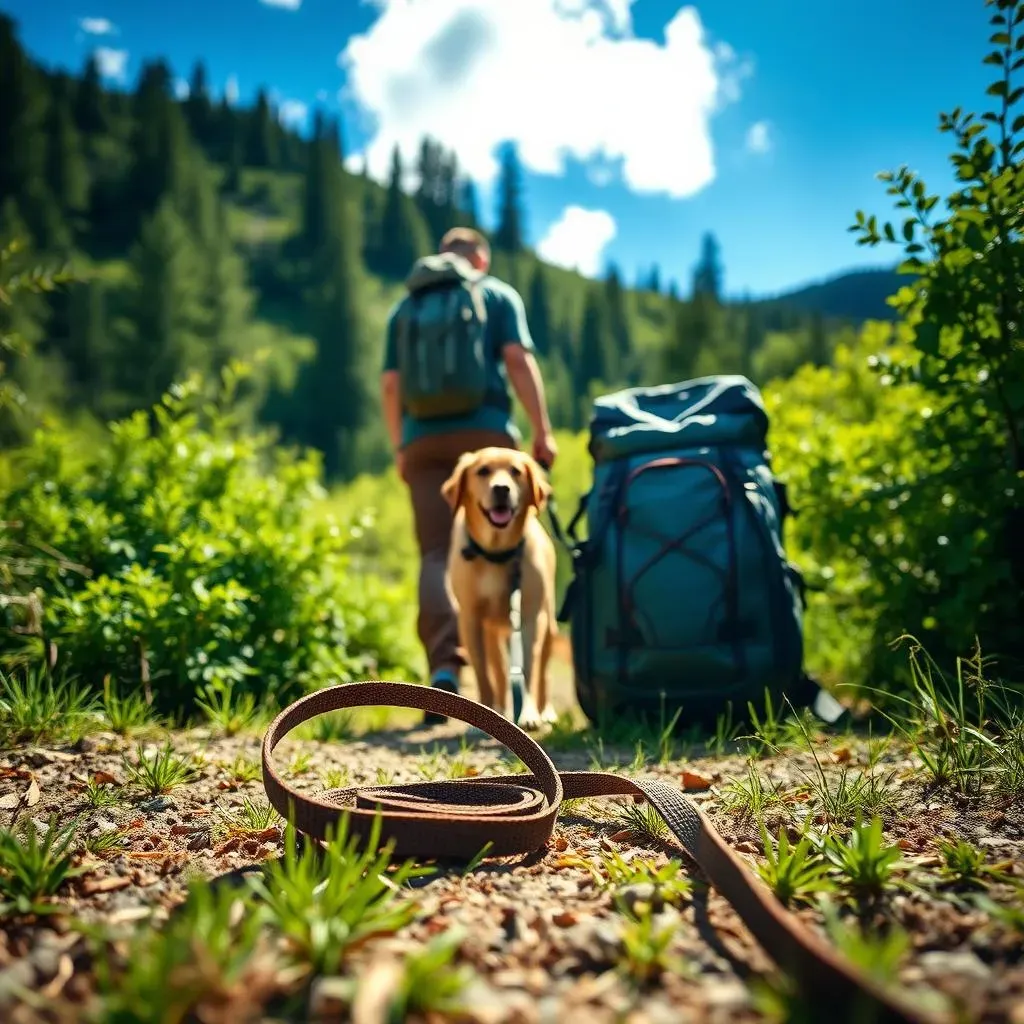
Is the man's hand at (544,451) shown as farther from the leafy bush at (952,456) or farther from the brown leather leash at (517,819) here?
the brown leather leash at (517,819)

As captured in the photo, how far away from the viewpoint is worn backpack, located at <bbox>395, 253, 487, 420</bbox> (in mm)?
4238

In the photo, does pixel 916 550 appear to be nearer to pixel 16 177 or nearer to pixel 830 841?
pixel 830 841

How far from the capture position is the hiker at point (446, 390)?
13.9 ft

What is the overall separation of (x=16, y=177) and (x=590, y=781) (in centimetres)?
6404

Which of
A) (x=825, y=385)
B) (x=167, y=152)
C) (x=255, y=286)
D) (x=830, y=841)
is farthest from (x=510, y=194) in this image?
(x=830, y=841)

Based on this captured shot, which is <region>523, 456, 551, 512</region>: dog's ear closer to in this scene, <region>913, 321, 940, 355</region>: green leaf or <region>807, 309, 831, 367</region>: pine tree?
<region>913, 321, 940, 355</region>: green leaf

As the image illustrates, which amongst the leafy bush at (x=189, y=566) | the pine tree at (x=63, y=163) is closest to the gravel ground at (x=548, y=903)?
the leafy bush at (x=189, y=566)

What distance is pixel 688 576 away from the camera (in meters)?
3.34

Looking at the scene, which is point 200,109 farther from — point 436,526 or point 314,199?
point 436,526

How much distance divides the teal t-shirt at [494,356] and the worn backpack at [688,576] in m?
0.91

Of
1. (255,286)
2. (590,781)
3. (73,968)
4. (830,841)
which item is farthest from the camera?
(255,286)

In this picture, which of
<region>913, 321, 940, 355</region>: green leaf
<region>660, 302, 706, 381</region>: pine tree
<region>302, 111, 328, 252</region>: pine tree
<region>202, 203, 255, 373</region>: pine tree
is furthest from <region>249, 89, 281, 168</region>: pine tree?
<region>913, 321, 940, 355</region>: green leaf

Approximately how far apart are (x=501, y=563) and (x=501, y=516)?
0.28m

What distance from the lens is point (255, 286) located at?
78.7m
